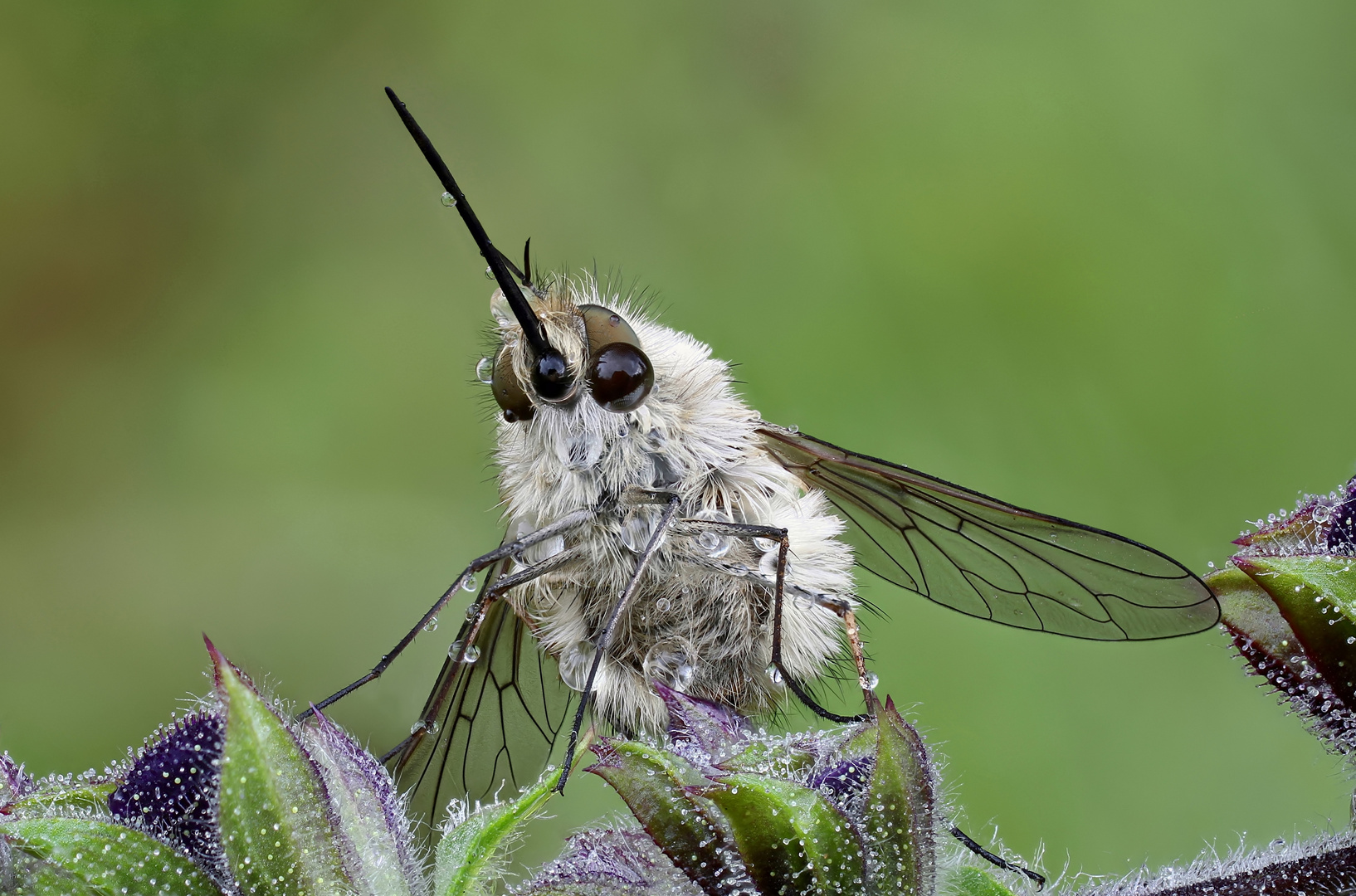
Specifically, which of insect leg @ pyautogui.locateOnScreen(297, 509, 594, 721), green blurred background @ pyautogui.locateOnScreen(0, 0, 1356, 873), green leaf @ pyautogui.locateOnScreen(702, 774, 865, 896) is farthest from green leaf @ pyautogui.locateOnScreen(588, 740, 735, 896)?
green blurred background @ pyautogui.locateOnScreen(0, 0, 1356, 873)

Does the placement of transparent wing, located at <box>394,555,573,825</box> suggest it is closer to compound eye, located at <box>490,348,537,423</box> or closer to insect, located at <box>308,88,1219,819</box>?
insect, located at <box>308,88,1219,819</box>

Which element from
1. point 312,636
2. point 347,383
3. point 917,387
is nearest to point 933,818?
point 917,387

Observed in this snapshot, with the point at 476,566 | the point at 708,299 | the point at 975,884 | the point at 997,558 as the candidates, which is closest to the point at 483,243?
the point at 476,566

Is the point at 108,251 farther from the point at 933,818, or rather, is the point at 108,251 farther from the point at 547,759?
the point at 933,818

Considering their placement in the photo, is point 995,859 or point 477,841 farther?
point 995,859

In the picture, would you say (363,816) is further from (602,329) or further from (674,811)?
(602,329)

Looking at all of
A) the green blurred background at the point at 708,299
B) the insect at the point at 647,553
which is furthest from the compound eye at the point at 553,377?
the green blurred background at the point at 708,299
